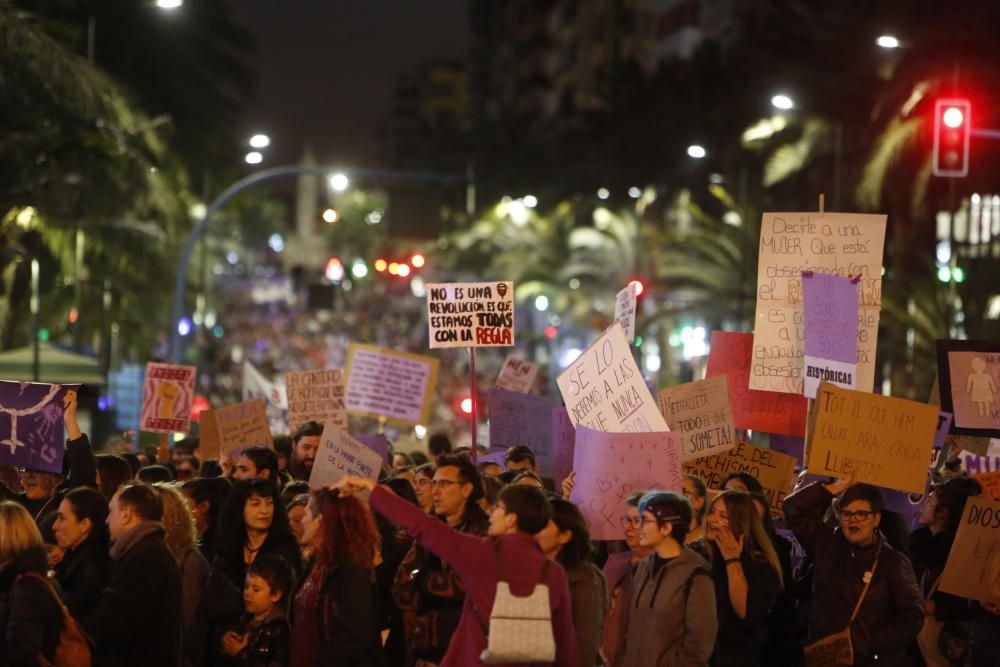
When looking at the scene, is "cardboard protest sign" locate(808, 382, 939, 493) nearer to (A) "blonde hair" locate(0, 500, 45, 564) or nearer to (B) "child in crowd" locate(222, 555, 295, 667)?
(B) "child in crowd" locate(222, 555, 295, 667)

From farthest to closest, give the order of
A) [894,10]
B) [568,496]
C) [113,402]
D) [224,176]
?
[224,176] → [113,402] → [894,10] → [568,496]

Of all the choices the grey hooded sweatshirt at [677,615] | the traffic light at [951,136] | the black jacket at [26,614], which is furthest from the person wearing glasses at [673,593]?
the traffic light at [951,136]

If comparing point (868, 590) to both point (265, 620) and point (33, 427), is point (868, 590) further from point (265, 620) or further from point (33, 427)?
point (33, 427)

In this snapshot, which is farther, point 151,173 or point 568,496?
point 151,173

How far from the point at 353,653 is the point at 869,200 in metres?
22.8

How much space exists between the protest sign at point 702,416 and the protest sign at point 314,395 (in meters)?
5.68

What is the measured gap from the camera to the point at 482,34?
151500 mm

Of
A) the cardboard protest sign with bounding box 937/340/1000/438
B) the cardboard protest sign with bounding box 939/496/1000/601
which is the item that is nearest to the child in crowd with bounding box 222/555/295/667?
the cardboard protest sign with bounding box 939/496/1000/601

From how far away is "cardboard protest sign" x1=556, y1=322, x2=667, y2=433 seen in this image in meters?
8.95

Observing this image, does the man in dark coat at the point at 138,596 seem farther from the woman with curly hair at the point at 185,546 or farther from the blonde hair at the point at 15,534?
the woman with curly hair at the point at 185,546

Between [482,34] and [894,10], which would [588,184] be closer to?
[894,10]

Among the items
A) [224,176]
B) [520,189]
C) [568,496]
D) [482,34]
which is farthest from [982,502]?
[482,34]

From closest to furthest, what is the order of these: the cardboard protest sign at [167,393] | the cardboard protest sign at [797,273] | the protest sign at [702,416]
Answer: the protest sign at [702,416] < the cardboard protest sign at [797,273] < the cardboard protest sign at [167,393]

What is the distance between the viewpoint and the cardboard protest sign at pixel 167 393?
1529 cm
